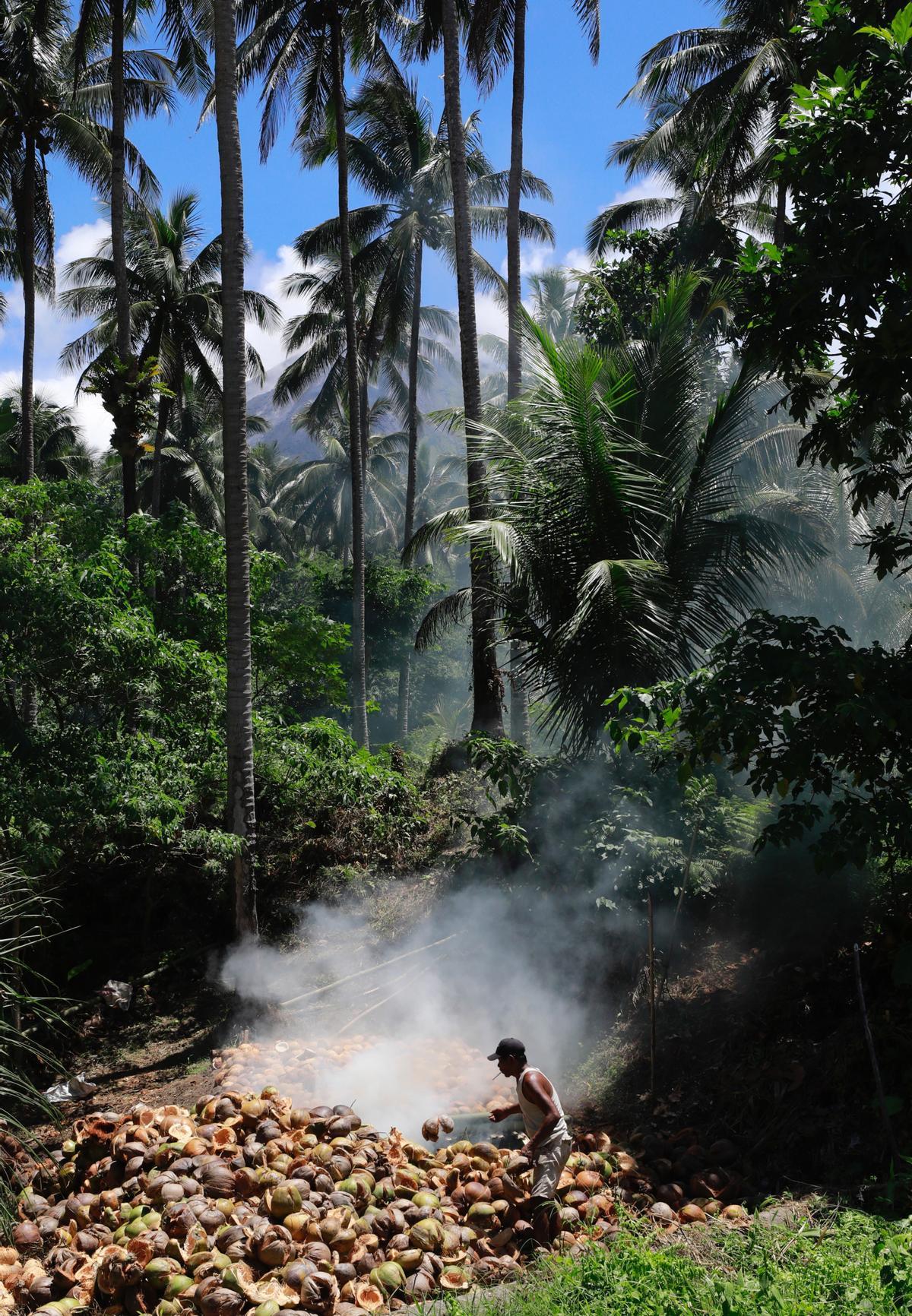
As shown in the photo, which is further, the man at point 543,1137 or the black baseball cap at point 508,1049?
the black baseball cap at point 508,1049

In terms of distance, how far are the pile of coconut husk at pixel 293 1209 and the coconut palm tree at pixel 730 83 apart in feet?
42.0

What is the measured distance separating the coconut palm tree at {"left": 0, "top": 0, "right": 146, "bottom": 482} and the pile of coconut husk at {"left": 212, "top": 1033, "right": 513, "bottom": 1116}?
12.8 m

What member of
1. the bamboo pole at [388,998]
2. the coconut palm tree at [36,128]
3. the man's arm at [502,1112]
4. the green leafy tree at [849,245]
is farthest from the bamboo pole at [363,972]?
the coconut palm tree at [36,128]

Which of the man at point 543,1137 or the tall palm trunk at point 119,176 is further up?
the tall palm trunk at point 119,176

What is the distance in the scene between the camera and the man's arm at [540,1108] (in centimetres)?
538

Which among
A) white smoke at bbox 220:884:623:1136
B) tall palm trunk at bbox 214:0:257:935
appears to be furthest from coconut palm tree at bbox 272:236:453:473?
white smoke at bbox 220:884:623:1136

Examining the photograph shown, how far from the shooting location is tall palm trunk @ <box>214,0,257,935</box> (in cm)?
996

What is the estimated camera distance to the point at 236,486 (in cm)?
1013

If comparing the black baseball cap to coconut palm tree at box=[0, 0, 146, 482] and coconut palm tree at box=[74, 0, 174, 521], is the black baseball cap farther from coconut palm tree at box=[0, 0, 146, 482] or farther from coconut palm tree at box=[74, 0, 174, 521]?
coconut palm tree at box=[0, 0, 146, 482]

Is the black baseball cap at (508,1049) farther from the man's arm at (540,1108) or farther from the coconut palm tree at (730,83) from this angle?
the coconut palm tree at (730,83)

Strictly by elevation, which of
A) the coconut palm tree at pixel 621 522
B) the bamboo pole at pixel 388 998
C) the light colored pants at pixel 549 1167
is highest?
the coconut palm tree at pixel 621 522

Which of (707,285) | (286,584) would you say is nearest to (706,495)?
(707,285)

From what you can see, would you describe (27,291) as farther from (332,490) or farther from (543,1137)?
(332,490)

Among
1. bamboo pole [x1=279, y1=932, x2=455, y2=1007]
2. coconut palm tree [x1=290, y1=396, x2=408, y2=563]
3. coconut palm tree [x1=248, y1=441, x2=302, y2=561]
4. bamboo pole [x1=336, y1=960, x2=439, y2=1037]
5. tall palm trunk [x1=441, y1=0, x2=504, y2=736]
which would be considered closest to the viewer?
bamboo pole [x1=336, y1=960, x2=439, y2=1037]
